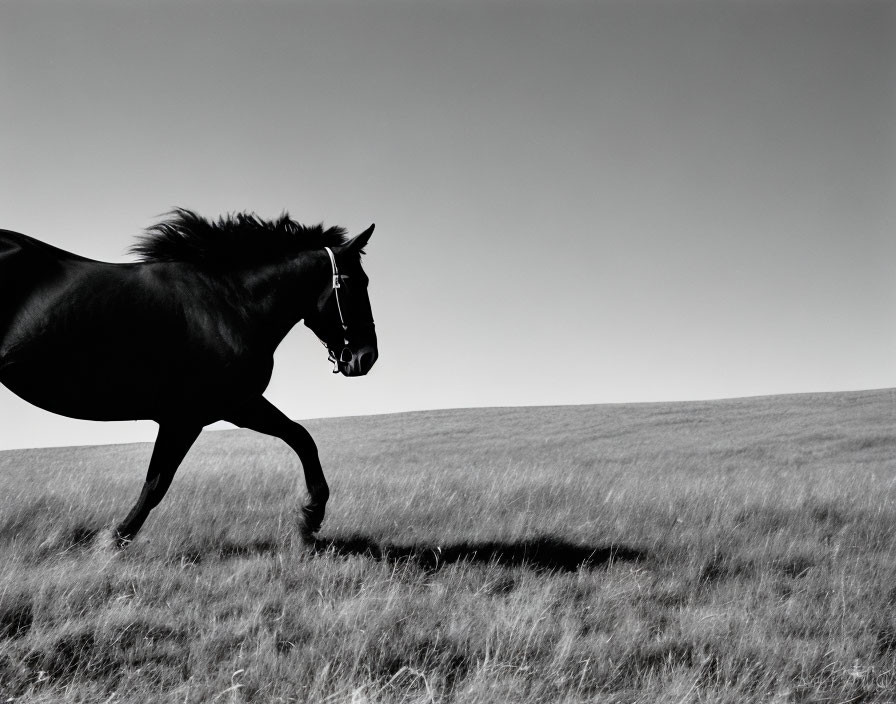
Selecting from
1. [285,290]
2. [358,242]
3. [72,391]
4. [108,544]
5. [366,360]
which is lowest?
[108,544]

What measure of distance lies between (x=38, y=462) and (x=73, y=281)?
2309 cm

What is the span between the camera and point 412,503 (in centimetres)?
729

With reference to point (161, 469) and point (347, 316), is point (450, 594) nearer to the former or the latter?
point (347, 316)

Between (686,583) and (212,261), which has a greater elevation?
(212,261)

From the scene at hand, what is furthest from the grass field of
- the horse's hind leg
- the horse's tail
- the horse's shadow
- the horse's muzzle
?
the horse's tail

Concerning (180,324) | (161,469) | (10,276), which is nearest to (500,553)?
(161,469)

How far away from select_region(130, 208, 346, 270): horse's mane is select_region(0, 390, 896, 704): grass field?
7.63 ft

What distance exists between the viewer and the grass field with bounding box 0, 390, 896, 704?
11.2ft

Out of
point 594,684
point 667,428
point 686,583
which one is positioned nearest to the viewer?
point 594,684

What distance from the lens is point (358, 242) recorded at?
16.8 ft

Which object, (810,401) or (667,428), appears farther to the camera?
(810,401)

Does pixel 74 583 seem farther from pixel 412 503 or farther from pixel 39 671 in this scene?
pixel 412 503

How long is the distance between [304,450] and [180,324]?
1.41m

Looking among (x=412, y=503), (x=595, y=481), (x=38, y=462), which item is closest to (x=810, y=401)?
(x=595, y=481)
